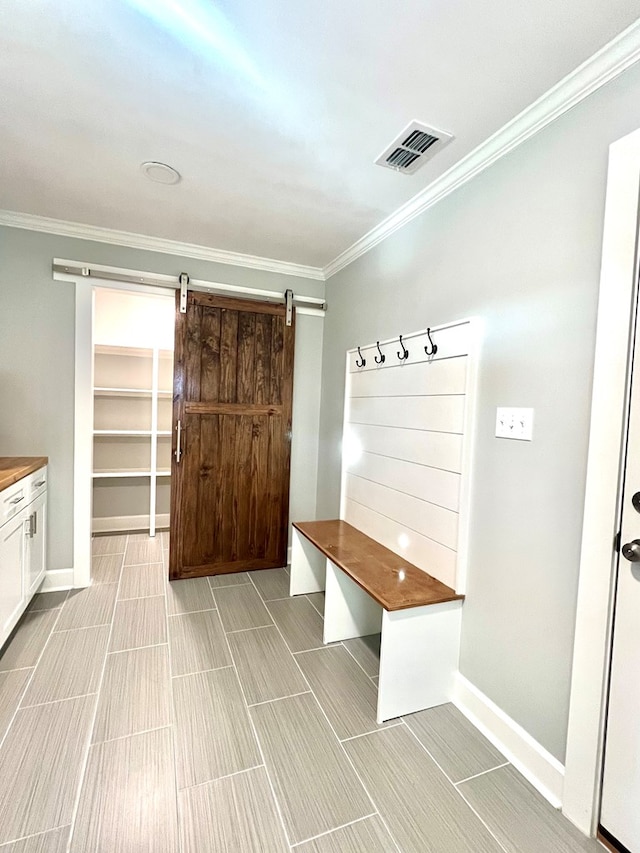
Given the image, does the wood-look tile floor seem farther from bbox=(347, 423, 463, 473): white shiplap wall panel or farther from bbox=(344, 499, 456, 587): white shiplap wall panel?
bbox=(347, 423, 463, 473): white shiplap wall panel

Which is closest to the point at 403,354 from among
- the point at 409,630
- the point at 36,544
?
the point at 409,630

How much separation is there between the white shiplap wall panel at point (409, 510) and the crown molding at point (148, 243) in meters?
1.73

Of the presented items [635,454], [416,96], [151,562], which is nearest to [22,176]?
[416,96]

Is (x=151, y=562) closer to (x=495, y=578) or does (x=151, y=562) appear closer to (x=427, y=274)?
(x=495, y=578)

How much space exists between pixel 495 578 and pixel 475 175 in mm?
1732

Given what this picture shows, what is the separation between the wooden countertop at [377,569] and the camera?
1735 millimetres

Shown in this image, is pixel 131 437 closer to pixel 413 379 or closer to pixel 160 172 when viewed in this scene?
pixel 160 172

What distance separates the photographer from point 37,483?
2467 millimetres

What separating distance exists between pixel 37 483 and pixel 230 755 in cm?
190

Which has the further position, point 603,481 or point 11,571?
point 11,571

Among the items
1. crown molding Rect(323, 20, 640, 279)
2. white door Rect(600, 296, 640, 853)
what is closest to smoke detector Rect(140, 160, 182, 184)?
crown molding Rect(323, 20, 640, 279)

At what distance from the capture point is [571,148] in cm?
138

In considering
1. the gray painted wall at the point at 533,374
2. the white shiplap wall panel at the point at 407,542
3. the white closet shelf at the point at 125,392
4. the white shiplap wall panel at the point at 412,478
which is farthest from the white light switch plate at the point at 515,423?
the white closet shelf at the point at 125,392

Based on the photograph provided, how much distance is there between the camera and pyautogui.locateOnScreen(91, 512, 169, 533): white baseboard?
13.2 ft
